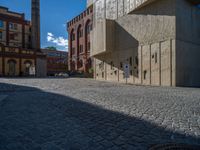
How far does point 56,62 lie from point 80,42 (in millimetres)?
16356

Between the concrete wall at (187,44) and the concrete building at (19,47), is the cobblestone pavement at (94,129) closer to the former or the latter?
the concrete wall at (187,44)

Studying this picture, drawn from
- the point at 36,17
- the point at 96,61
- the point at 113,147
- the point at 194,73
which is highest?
the point at 36,17

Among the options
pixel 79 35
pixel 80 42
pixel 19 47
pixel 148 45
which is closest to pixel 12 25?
pixel 19 47

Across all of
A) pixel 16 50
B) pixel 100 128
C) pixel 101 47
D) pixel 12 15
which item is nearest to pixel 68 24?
pixel 12 15

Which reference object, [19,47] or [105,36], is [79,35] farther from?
[105,36]

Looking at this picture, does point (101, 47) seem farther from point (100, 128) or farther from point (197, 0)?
point (100, 128)

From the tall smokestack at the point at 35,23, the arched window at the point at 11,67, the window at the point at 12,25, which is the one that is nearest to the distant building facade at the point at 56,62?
the tall smokestack at the point at 35,23

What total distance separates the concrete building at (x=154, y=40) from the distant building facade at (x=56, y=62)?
30856 millimetres

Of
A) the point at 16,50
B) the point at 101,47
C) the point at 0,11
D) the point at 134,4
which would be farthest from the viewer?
the point at 0,11

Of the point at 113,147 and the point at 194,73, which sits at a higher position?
the point at 194,73

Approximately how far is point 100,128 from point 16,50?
135 feet

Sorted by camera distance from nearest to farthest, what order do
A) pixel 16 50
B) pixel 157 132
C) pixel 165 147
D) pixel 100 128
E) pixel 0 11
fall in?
A: 1. pixel 165 147
2. pixel 157 132
3. pixel 100 128
4. pixel 16 50
5. pixel 0 11

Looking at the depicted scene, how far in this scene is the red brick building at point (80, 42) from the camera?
4909 centimetres

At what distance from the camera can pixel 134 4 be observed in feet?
71.2
